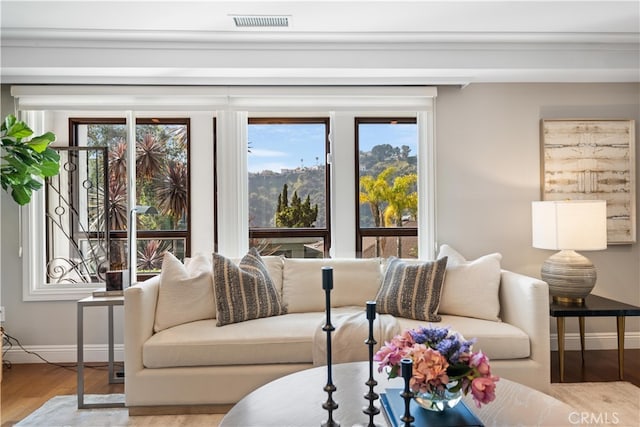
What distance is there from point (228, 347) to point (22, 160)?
1.92 m

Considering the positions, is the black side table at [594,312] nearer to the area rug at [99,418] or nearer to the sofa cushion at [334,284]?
the sofa cushion at [334,284]

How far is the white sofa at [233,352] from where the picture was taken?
2.45 meters

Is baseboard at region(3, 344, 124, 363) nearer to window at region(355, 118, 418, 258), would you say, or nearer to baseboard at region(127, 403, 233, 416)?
baseboard at region(127, 403, 233, 416)

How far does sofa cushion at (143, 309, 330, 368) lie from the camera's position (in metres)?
2.46

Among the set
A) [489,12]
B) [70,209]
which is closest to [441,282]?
[489,12]

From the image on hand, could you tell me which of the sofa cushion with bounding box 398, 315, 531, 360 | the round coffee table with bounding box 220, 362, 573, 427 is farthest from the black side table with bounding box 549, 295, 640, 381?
the round coffee table with bounding box 220, 362, 573, 427

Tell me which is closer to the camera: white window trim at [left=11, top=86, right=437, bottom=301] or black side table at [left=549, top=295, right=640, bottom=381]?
black side table at [left=549, top=295, right=640, bottom=381]

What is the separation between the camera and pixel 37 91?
334cm

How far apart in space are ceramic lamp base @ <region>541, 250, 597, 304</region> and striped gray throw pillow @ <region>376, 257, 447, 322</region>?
0.85 m

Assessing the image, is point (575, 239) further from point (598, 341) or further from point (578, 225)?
point (598, 341)

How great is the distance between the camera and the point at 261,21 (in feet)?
9.26

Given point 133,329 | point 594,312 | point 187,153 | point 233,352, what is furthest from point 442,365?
point 187,153

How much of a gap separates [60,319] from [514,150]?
3.91 m

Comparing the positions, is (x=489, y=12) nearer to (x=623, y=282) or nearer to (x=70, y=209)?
(x=623, y=282)
